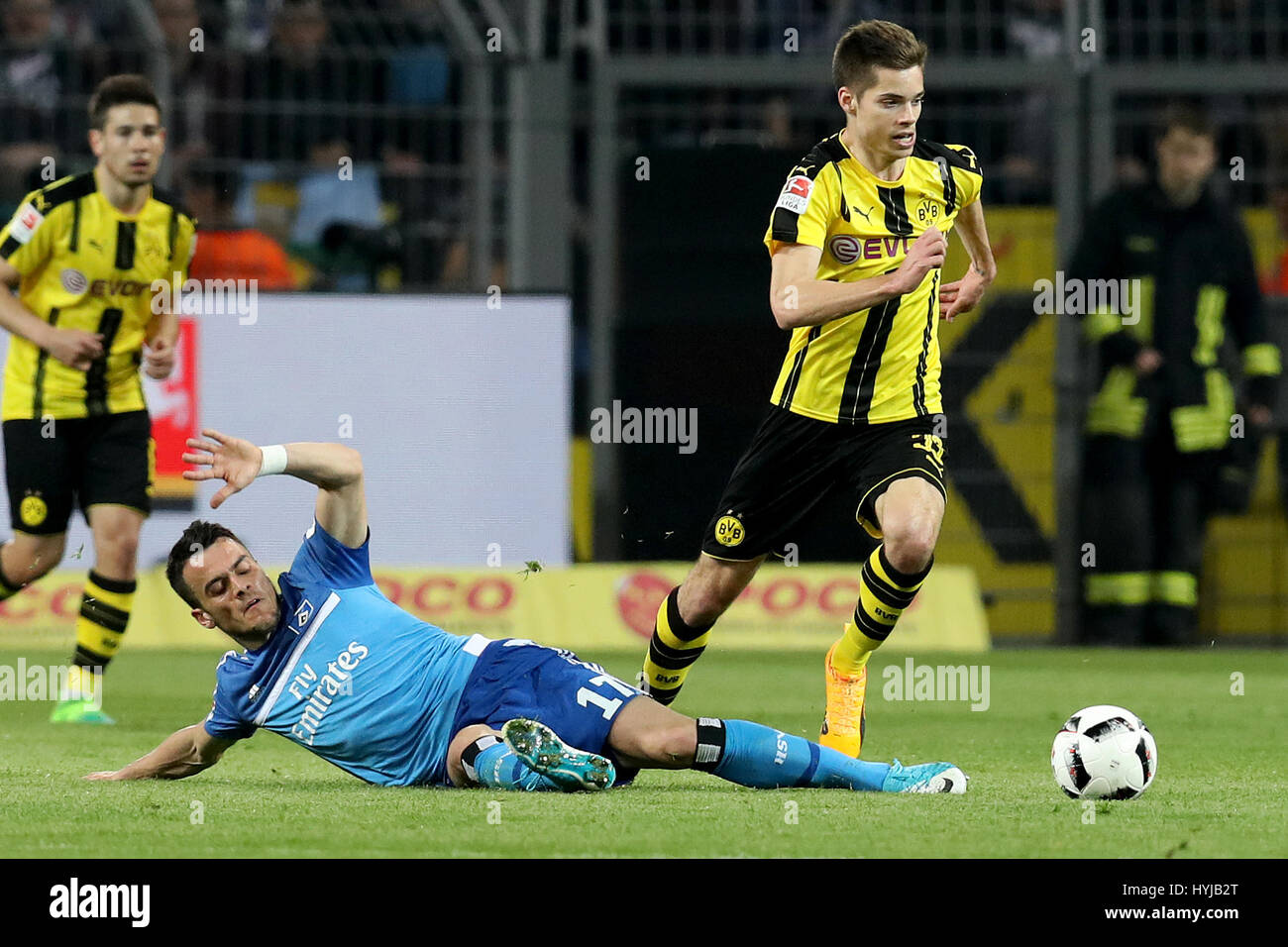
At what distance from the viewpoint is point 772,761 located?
6371mm

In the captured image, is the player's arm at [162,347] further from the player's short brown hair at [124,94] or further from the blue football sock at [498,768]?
the blue football sock at [498,768]

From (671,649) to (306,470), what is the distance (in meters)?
1.93

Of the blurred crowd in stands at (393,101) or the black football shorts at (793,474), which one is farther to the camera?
the blurred crowd in stands at (393,101)

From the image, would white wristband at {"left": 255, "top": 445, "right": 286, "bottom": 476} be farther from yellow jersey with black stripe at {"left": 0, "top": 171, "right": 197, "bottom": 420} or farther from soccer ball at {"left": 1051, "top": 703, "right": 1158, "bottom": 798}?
yellow jersey with black stripe at {"left": 0, "top": 171, "right": 197, "bottom": 420}

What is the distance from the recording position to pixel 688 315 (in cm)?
1348

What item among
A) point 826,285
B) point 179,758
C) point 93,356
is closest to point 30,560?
point 93,356

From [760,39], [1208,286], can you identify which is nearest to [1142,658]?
[1208,286]

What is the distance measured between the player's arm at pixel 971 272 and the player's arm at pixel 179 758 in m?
2.91

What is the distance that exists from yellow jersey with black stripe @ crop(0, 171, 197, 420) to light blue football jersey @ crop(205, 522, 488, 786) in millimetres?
3171

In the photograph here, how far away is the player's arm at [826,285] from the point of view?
6.80m

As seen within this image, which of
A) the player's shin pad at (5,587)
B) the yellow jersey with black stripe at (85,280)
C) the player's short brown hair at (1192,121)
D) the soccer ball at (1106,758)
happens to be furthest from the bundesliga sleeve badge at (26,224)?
the player's short brown hair at (1192,121)

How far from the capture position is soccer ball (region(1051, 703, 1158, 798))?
6344 mm

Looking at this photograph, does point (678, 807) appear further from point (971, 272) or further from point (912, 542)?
point (971, 272)

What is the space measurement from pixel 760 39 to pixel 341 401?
3.37 metres
